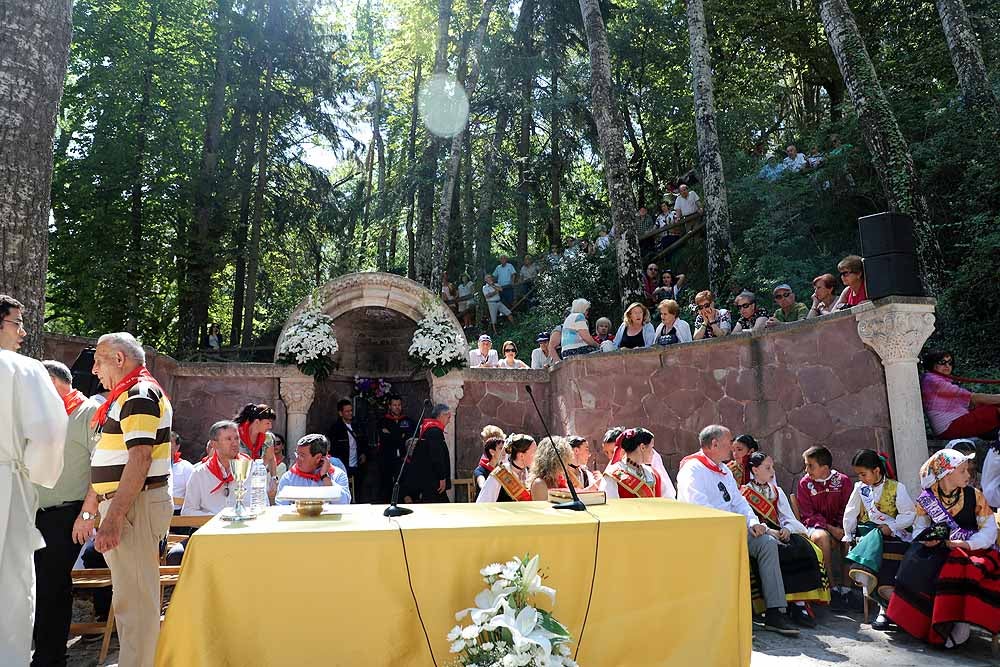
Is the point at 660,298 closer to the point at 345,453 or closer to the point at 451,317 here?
the point at 451,317

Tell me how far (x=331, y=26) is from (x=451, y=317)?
1400 centimetres

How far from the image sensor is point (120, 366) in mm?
3678

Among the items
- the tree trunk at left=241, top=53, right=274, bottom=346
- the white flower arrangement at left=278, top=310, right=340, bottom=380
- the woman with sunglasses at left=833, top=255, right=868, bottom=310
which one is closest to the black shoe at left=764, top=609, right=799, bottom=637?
the woman with sunglasses at left=833, top=255, right=868, bottom=310

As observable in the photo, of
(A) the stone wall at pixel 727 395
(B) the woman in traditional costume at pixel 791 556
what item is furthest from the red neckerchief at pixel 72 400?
(A) the stone wall at pixel 727 395

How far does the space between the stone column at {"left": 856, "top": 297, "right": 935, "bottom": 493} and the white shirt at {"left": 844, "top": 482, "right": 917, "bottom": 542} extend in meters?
0.31

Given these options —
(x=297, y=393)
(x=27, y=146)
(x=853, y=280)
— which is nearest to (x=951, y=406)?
(x=853, y=280)

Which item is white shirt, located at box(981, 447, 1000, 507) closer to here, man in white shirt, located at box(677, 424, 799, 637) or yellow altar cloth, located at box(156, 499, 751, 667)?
man in white shirt, located at box(677, 424, 799, 637)

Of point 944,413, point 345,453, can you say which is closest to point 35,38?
point 345,453

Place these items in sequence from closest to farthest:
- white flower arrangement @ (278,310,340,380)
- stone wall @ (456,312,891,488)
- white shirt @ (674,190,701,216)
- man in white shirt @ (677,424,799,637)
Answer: man in white shirt @ (677,424,799,637), stone wall @ (456,312,891,488), white flower arrangement @ (278,310,340,380), white shirt @ (674,190,701,216)

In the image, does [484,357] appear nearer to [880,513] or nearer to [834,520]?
[834,520]

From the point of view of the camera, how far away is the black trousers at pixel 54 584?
3918mm

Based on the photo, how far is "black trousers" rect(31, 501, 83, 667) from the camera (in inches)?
154

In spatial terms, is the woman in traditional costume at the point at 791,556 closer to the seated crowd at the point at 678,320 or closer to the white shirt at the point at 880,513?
the white shirt at the point at 880,513

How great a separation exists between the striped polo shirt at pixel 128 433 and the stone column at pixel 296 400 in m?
5.52
